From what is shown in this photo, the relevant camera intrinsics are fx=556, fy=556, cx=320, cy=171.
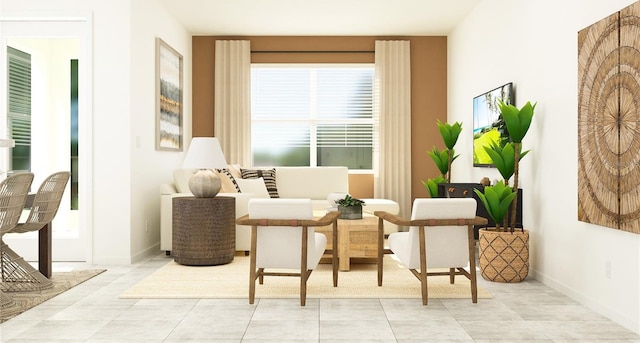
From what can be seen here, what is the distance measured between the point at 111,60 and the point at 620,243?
4415 millimetres

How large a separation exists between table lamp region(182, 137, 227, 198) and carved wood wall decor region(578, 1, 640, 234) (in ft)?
9.86

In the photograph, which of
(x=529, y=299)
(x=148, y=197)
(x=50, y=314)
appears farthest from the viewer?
(x=148, y=197)

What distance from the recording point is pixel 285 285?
4234 millimetres

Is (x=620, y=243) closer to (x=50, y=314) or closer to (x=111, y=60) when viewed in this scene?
(x=50, y=314)

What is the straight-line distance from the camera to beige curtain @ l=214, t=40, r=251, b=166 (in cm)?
763

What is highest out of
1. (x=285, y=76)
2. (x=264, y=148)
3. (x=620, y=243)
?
(x=285, y=76)

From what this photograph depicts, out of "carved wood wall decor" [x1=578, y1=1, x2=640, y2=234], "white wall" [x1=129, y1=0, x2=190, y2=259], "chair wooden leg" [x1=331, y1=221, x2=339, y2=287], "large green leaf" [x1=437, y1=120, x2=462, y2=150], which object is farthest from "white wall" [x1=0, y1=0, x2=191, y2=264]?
"carved wood wall decor" [x1=578, y1=1, x2=640, y2=234]

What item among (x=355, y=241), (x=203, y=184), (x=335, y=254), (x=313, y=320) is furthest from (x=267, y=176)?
(x=313, y=320)

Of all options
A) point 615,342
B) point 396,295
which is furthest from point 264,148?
point 615,342

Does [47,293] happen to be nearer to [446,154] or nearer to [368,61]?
[446,154]

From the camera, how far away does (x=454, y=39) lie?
7.33 m

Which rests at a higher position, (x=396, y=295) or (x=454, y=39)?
(x=454, y=39)

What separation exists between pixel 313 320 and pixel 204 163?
2221 millimetres

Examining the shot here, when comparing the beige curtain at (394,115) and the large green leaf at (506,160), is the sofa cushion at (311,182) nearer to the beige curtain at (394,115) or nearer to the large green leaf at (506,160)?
the beige curtain at (394,115)
